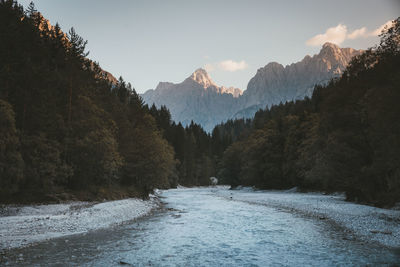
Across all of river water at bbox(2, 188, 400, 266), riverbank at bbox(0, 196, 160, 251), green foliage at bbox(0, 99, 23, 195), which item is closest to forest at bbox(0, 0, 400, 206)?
green foliage at bbox(0, 99, 23, 195)

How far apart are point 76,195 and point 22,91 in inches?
507

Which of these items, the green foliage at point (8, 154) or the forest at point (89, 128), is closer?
the green foliage at point (8, 154)

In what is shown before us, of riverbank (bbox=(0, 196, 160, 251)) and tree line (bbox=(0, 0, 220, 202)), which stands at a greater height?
tree line (bbox=(0, 0, 220, 202))

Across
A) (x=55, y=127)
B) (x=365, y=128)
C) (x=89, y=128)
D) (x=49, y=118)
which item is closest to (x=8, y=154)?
(x=49, y=118)

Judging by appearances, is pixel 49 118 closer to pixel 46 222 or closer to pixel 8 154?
pixel 8 154

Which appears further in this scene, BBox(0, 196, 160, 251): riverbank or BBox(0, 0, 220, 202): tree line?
BBox(0, 0, 220, 202): tree line

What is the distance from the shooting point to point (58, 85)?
32.8 metres

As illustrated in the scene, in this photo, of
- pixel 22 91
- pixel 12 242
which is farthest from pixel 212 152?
pixel 12 242

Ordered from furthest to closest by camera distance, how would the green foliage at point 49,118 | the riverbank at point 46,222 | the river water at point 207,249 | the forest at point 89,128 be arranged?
the green foliage at point 49,118 < the forest at point 89,128 < the riverbank at point 46,222 < the river water at point 207,249

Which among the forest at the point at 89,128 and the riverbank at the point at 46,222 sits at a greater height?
the forest at the point at 89,128

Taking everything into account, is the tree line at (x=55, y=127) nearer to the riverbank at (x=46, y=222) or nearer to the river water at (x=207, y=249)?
the riverbank at (x=46, y=222)

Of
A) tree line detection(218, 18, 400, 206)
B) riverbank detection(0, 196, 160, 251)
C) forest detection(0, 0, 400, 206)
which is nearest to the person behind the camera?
riverbank detection(0, 196, 160, 251)

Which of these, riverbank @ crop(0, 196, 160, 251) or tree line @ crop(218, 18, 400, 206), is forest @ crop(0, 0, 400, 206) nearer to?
tree line @ crop(218, 18, 400, 206)

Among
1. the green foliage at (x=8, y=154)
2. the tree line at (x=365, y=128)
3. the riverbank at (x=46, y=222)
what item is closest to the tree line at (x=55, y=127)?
the green foliage at (x=8, y=154)
